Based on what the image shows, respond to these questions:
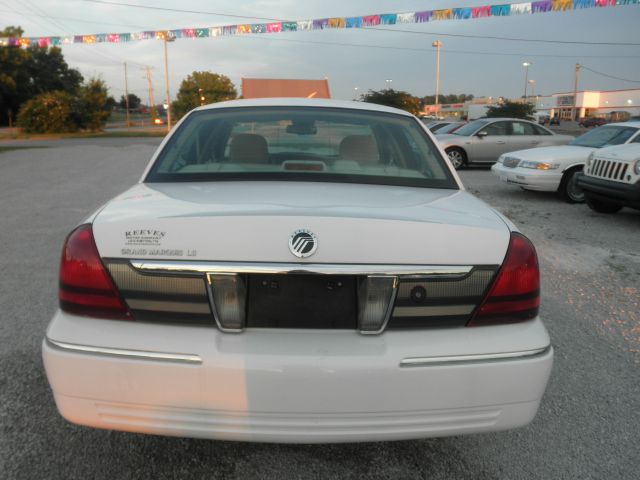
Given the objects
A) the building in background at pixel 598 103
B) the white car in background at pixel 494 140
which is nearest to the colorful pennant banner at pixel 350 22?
the white car in background at pixel 494 140

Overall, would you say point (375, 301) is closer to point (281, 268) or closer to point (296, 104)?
point (281, 268)

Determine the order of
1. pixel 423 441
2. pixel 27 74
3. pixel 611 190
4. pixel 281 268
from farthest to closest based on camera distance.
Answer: pixel 27 74, pixel 611 190, pixel 423 441, pixel 281 268

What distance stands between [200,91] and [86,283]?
3038 inches

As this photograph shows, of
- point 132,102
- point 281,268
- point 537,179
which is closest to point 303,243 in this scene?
point 281,268

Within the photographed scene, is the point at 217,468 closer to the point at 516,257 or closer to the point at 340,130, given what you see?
the point at 516,257

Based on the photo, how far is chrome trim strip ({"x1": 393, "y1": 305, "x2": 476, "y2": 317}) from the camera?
6.23ft

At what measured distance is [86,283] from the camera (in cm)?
194

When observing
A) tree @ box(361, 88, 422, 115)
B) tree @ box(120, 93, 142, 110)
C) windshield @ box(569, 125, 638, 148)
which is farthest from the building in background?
tree @ box(120, 93, 142, 110)

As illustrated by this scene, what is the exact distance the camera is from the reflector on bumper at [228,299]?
6.06 feet

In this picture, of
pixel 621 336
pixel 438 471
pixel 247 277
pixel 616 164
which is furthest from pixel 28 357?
pixel 616 164

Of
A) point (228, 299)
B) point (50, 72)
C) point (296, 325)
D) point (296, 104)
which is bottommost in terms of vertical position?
point (296, 325)

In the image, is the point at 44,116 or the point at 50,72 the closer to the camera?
the point at 44,116

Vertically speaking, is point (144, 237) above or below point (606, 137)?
above

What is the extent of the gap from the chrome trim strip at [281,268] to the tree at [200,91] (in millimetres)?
74468
